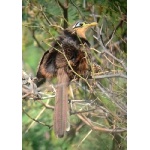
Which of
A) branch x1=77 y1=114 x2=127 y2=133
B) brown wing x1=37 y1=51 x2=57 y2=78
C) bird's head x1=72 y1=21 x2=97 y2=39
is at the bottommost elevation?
branch x1=77 y1=114 x2=127 y2=133

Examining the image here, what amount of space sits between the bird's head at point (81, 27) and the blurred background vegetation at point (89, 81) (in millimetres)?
27

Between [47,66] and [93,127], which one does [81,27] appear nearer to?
[47,66]

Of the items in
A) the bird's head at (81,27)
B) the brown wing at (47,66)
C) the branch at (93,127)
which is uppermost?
the bird's head at (81,27)

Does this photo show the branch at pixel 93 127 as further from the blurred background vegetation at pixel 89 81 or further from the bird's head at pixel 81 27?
the bird's head at pixel 81 27

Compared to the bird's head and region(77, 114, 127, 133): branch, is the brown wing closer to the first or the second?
the bird's head

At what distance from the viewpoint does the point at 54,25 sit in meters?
2.21

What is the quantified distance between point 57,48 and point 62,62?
0.26ft

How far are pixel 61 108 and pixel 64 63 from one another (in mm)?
245

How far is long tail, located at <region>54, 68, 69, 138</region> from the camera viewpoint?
7.12ft

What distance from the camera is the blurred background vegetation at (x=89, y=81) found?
2.15 metres

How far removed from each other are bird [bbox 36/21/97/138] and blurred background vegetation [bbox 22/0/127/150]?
0.10ft

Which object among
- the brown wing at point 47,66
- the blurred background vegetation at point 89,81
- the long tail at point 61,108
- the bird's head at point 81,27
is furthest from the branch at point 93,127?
the bird's head at point 81,27

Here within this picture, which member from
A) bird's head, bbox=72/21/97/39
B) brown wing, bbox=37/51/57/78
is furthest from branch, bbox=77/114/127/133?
bird's head, bbox=72/21/97/39

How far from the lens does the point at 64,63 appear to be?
87.7 inches
